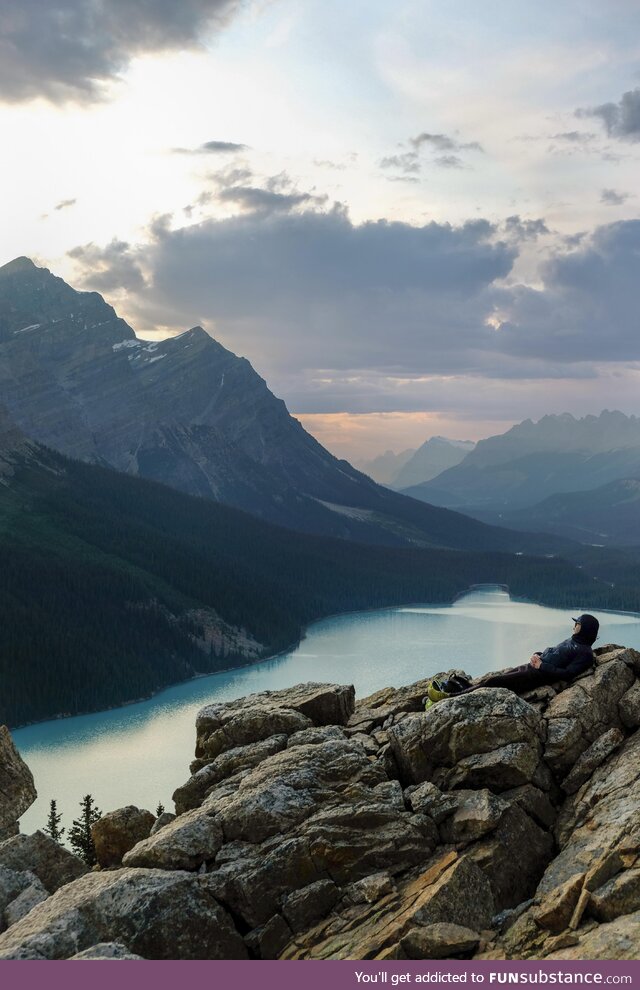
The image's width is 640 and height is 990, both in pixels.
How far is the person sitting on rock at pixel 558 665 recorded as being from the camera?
27.2 meters

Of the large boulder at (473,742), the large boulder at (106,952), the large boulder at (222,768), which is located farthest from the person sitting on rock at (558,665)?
the large boulder at (106,952)

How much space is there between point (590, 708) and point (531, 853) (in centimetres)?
530

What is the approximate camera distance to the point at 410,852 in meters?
21.5

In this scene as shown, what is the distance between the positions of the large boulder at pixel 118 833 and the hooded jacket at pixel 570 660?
14675mm

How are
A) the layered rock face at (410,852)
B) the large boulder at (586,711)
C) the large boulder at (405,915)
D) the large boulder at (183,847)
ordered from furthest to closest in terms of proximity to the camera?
1. the large boulder at (586,711)
2. the large boulder at (183,847)
3. the large boulder at (405,915)
4. the layered rock face at (410,852)

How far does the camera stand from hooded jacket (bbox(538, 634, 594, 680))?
89.4 ft

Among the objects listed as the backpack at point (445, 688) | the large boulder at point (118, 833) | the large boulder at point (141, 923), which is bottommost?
the large boulder at point (118, 833)

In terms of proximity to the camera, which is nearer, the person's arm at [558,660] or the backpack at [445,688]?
the person's arm at [558,660]

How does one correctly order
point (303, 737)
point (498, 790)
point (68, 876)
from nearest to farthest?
point (498, 790)
point (303, 737)
point (68, 876)

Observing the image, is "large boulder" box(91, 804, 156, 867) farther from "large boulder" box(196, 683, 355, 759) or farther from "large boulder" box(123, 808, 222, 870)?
"large boulder" box(123, 808, 222, 870)

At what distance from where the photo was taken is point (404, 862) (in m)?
21.3

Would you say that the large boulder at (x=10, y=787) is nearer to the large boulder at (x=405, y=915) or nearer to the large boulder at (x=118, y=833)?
the large boulder at (x=118, y=833)

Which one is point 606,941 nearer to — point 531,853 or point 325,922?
point 531,853

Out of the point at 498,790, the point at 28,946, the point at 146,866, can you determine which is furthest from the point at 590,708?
the point at 28,946
